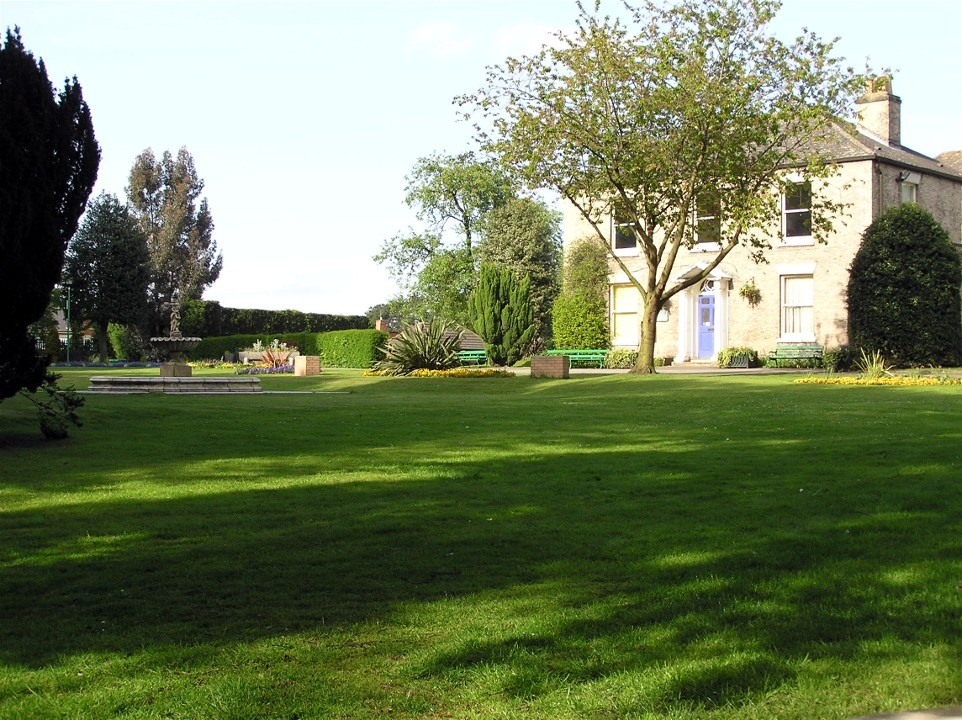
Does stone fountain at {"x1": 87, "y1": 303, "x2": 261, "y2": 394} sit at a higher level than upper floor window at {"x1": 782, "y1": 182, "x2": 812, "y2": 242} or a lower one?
lower

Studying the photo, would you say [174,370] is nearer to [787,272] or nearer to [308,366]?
[308,366]

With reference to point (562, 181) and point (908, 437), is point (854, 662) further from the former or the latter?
point (562, 181)

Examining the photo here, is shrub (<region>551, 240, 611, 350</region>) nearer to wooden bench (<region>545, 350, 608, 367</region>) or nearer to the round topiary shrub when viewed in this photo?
wooden bench (<region>545, 350, 608, 367</region>)

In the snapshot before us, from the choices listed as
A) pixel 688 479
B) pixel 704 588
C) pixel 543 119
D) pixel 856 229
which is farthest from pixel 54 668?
pixel 856 229

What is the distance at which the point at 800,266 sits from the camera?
124ft

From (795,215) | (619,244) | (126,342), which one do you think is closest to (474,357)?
(619,244)

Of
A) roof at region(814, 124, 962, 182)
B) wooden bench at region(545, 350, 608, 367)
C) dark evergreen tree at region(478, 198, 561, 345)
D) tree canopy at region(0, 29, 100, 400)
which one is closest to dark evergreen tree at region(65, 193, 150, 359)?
dark evergreen tree at region(478, 198, 561, 345)

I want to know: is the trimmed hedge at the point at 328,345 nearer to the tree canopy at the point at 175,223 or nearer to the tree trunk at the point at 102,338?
the tree trunk at the point at 102,338

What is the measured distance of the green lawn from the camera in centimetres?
451

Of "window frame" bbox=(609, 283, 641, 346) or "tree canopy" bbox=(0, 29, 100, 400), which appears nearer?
"tree canopy" bbox=(0, 29, 100, 400)

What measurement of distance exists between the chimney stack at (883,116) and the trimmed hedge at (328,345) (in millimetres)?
20305

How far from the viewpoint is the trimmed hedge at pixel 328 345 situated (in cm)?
4316

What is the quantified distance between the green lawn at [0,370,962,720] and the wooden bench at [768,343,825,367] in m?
23.5

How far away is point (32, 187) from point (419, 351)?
61.4 ft
